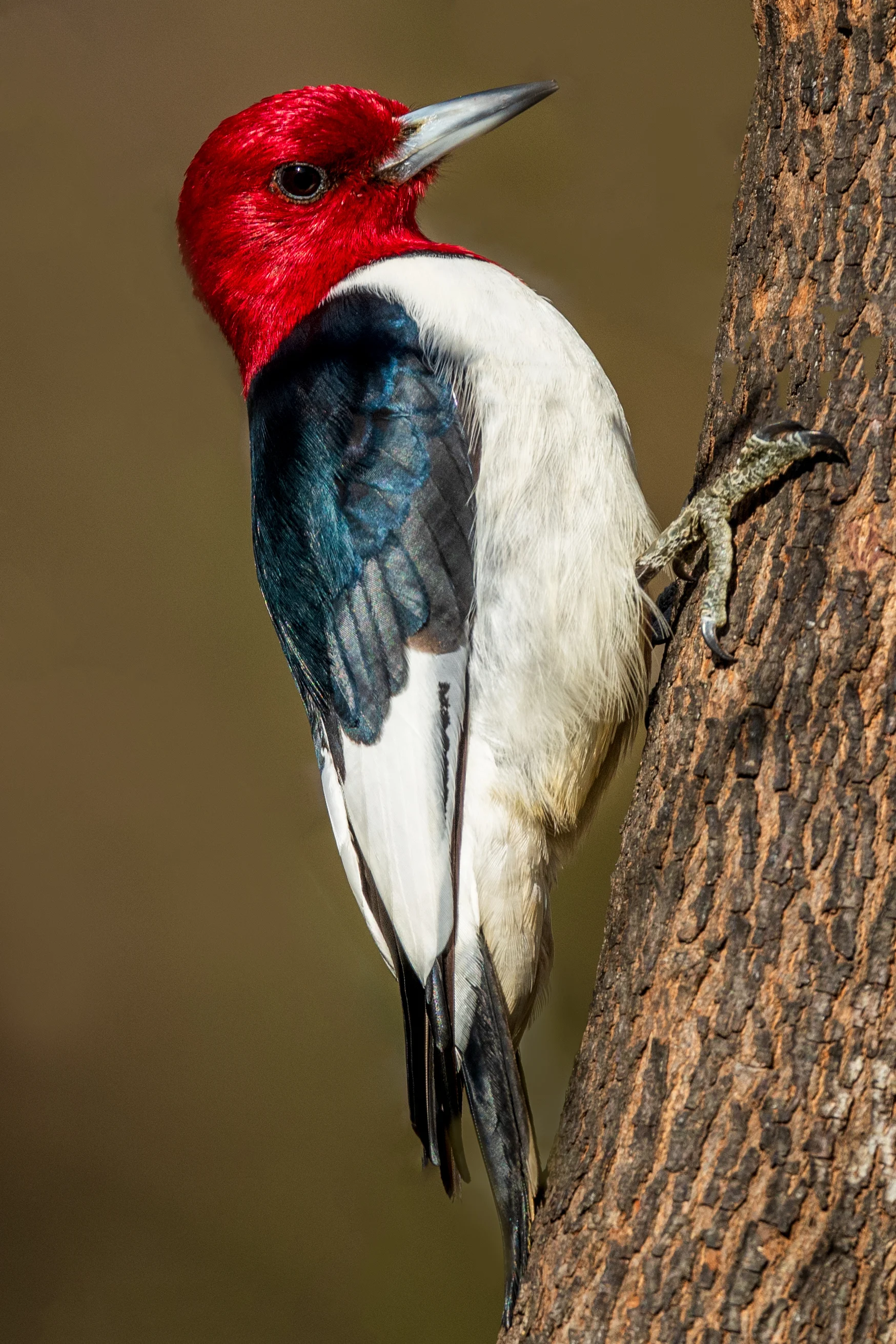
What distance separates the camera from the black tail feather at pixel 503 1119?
1.85 metres

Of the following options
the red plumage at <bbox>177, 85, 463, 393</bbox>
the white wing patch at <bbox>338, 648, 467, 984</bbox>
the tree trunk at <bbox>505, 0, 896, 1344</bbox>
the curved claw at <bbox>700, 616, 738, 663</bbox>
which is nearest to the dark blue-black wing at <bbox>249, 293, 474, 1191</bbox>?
the white wing patch at <bbox>338, 648, 467, 984</bbox>

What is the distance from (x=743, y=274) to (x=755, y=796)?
733 mm

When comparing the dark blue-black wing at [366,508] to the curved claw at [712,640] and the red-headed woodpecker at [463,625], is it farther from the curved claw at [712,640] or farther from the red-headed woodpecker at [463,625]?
the curved claw at [712,640]

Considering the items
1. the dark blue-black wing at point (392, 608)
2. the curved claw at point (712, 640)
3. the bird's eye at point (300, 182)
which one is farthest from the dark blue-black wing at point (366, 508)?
the curved claw at point (712, 640)

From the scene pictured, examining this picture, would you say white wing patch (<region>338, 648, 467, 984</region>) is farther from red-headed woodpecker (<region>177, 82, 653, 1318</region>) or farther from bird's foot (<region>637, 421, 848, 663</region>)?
bird's foot (<region>637, 421, 848, 663</region>)

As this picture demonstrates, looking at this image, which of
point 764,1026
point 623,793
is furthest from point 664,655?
point 623,793

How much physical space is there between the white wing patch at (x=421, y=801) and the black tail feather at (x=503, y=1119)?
12 centimetres

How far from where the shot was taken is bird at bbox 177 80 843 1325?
193 centimetres

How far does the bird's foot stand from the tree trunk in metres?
0.02

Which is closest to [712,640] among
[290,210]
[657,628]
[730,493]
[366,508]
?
[730,493]

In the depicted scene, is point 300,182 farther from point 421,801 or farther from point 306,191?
point 421,801

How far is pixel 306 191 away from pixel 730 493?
137 centimetres

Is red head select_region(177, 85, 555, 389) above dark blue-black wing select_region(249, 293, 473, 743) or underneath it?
above

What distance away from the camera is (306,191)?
8.13ft
